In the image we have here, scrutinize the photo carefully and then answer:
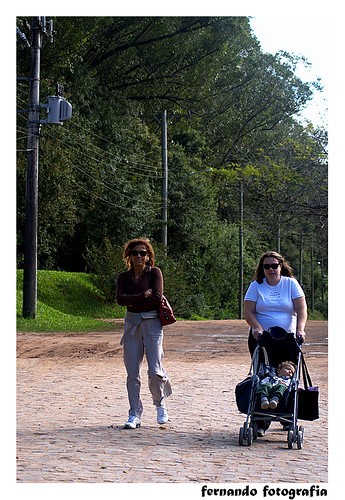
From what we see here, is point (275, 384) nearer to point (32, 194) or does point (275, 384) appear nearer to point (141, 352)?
point (141, 352)

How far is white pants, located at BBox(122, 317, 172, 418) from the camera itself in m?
7.75

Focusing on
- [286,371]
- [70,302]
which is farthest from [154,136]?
[286,371]

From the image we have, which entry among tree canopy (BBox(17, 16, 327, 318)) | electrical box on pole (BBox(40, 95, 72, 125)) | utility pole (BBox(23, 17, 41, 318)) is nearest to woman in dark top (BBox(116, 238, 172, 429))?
tree canopy (BBox(17, 16, 327, 318))

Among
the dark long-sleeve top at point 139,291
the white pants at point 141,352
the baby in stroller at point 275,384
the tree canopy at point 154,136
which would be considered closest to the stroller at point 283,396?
the baby in stroller at point 275,384

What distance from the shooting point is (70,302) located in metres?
33.7

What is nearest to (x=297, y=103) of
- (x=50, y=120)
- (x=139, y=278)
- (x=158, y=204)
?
(x=158, y=204)

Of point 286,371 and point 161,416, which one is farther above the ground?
point 286,371

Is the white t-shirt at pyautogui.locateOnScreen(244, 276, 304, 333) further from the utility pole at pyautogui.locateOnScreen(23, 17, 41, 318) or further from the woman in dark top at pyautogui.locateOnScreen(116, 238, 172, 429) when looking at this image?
the utility pole at pyautogui.locateOnScreen(23, 17, 41, 318)

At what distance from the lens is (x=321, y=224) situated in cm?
1998

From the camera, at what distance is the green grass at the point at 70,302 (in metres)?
27.2

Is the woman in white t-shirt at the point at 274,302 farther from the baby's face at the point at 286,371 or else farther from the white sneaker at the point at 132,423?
the white sneaker at the point at 132,423

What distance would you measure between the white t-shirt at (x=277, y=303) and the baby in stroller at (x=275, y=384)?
37 cm

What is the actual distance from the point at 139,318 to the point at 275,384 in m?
1.57
